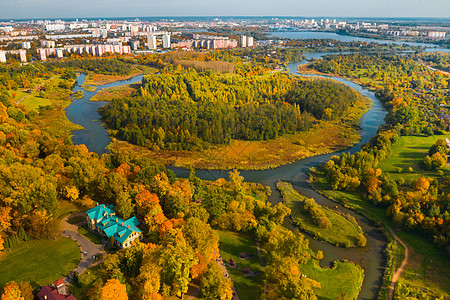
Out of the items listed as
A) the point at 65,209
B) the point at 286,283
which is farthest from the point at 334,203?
the point at 65,209

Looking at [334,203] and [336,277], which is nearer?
[336,277]

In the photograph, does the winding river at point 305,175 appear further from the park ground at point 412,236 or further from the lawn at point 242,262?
the lawn at point 242,262

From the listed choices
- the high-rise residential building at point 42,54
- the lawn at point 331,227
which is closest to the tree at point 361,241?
the lawn at point 331,227

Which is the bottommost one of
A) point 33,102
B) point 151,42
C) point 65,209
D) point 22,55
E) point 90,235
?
point 90,235

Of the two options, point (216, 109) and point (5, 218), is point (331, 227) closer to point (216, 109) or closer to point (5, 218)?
point (5, 218)

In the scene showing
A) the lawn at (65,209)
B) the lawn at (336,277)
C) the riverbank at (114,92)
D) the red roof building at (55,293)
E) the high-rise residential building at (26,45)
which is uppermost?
the high-rise residential building at (26,45)

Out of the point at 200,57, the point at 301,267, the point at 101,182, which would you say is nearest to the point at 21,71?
the point at 200,57

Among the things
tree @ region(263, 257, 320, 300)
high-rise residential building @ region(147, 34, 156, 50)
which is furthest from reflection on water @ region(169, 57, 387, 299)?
high-rise residential building @ region(147, 34, 156, 50)
